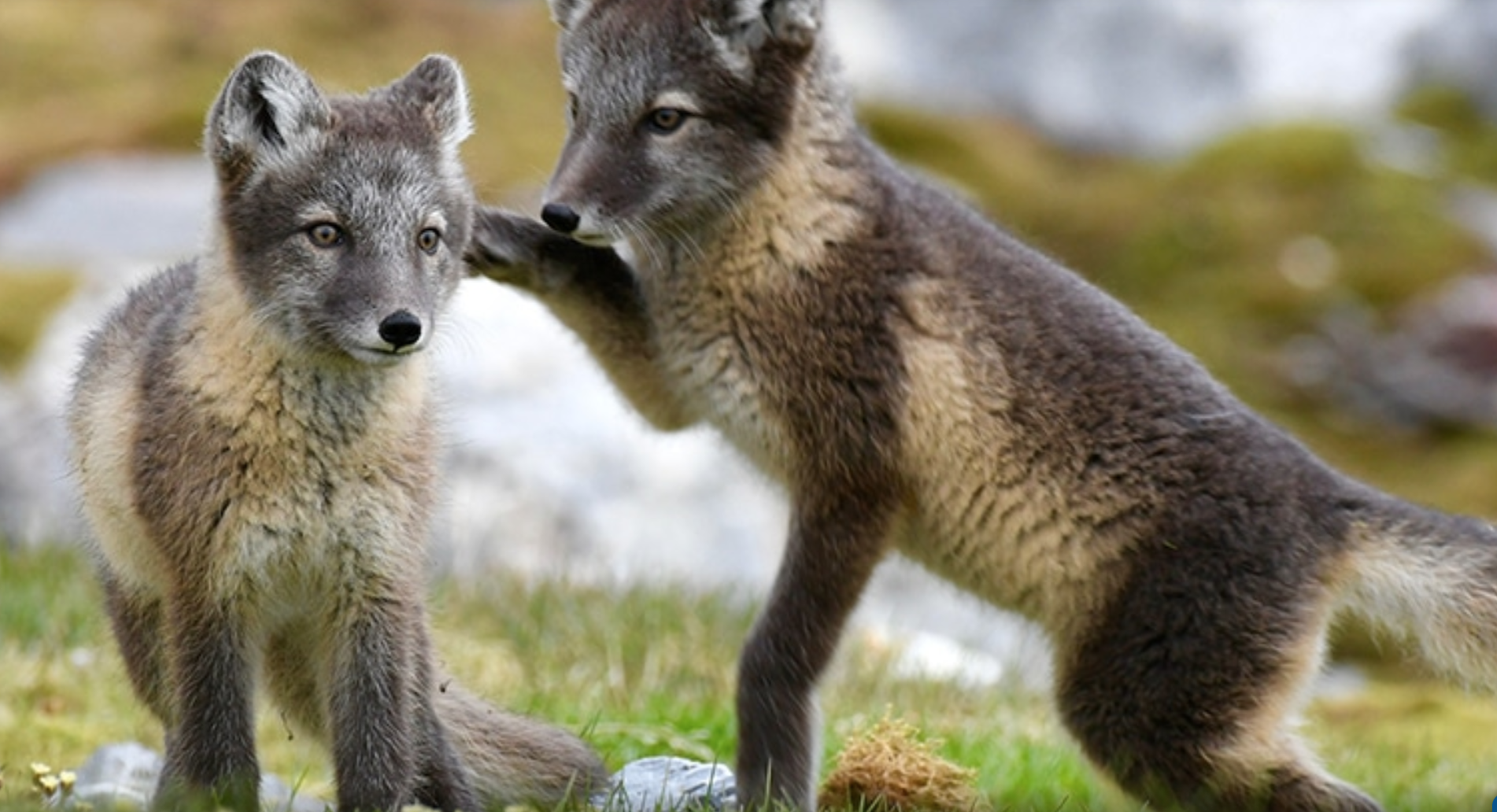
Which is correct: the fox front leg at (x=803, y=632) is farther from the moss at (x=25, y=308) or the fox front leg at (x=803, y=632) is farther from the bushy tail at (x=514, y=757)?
the moss at (x=25, y=308)

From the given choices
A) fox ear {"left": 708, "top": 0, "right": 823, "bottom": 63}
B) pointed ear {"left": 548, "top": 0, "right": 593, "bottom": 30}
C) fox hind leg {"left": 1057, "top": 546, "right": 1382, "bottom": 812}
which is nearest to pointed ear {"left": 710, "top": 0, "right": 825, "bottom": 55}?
fox ear {"left": 708, "top": 0, "right": 823, "bottom": 63}

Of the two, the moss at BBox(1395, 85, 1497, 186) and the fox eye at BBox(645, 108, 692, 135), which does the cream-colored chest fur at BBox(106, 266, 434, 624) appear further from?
the moss at BBox(1395, 85, 1497, 186)

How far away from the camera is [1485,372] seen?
23984 mm

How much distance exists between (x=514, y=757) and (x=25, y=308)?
14.0 metres

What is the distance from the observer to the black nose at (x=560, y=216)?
7.13 m

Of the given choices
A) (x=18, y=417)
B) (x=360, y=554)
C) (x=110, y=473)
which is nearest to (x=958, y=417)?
(x=360, y=554)

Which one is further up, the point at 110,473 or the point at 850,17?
the point at 850,17

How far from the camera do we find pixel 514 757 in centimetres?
706

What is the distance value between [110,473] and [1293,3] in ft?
92.5

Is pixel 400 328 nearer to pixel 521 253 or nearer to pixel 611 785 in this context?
pixel 521 253

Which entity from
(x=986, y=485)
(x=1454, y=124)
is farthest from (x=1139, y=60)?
(x=986, y=485)

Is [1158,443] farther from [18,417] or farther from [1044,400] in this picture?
[18,417]

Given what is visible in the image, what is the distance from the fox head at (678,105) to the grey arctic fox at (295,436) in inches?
41.4

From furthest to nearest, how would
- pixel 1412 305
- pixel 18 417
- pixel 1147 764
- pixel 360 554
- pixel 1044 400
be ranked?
1. pixel 1412 305
2. pixel 18 417
3. pixel 1044 400
4. pixel 1147 764
5. pixel 360 554
